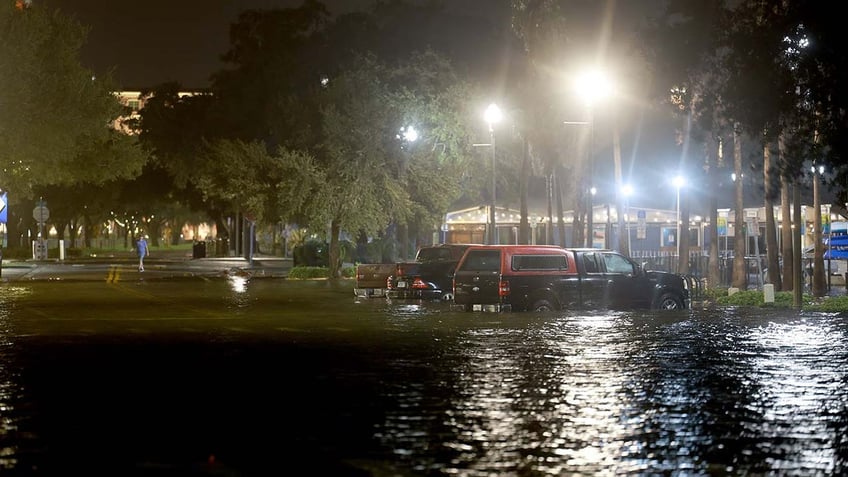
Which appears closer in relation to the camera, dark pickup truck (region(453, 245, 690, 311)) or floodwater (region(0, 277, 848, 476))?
floodwater (region(0, 277, 848, 476))

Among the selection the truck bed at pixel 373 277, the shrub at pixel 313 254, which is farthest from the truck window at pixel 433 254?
the shrub at pixel 313 254

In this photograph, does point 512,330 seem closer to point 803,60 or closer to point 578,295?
point 578,295

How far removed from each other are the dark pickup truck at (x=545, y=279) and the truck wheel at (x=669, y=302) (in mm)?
599

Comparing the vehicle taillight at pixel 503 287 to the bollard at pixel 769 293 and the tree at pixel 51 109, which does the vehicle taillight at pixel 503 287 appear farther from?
the tree at pixel 51 109

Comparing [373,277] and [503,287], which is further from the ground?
[373,277]

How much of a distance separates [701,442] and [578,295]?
16.6m

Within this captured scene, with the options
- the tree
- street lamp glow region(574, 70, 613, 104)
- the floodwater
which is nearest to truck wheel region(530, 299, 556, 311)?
the floodwater

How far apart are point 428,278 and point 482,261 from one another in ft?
15.7

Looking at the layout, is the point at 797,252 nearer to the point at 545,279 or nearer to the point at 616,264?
the point at 616,264

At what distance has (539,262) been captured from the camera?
86.6 ft

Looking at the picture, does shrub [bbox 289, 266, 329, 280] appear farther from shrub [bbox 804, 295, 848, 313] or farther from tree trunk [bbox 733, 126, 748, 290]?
shrub [bbox 804, 295, 848, 313]

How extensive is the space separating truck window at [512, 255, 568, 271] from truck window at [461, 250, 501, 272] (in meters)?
0.50

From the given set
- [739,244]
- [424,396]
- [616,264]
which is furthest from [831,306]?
[424,396]

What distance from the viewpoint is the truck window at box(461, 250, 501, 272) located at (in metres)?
26.7
